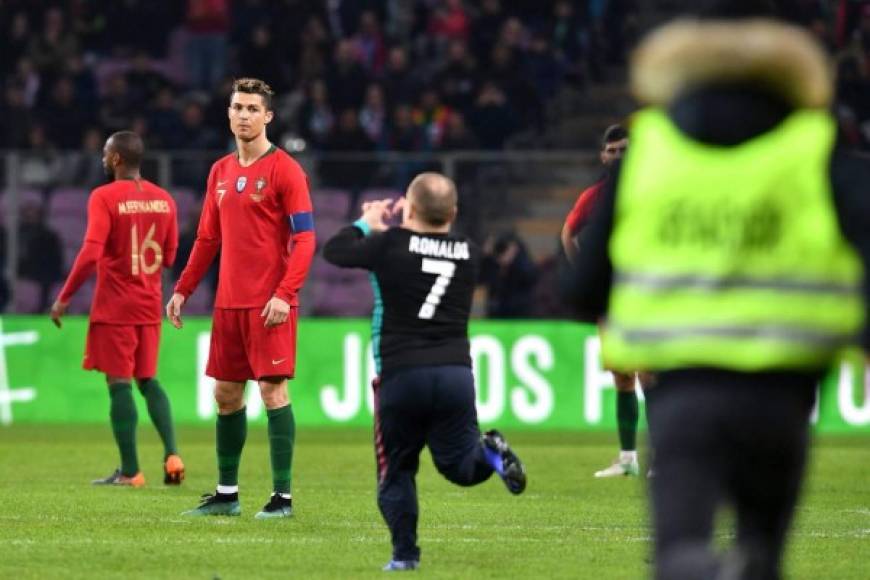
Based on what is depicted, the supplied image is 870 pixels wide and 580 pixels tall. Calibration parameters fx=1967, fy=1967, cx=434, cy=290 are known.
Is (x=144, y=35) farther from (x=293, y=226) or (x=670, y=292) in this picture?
(x=670, y=292)

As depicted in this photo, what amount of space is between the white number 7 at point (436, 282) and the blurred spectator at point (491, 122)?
599 inches

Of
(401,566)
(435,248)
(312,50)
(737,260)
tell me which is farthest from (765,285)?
(312,50)

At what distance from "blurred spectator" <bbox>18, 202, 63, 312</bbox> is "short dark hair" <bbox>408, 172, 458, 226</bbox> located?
40.5ft

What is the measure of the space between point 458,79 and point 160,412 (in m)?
11.9

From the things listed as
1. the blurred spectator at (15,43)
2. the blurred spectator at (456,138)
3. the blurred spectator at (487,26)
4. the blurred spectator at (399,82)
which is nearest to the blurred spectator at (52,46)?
the blurred spectator at (15,43)

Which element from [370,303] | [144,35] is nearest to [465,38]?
[144,35]

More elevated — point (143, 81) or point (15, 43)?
point (15, 43)

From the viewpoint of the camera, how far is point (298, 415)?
18438mm

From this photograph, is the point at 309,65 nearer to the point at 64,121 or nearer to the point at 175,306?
the point at 64,121

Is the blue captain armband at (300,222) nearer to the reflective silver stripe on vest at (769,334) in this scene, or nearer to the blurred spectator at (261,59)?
the reflective silver stripe on vest at (769,334)

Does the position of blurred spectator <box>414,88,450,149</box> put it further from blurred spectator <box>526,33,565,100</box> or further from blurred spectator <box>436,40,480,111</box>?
blurred spectator <box>526,33,565,100</box>

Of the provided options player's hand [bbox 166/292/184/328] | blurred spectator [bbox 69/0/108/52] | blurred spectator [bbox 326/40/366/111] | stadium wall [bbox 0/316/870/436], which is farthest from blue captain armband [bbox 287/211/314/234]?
blurred spectator [bbox 69/0/108/52]

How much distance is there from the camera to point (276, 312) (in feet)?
31.6

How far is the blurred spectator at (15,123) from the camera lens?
23.0m
